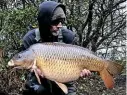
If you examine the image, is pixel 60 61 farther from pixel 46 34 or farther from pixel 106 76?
pixel 46 34

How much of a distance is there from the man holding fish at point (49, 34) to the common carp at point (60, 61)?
379 millimetres

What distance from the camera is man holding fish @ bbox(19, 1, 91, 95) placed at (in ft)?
15.8

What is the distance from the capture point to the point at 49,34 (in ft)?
16.1

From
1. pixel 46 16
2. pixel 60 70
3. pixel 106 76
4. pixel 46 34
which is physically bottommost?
pixel 106 76

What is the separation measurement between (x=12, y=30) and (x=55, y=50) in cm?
A: 483

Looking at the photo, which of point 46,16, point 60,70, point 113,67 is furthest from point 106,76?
point 46,16

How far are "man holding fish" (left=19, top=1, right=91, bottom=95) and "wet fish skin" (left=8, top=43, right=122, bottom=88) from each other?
418 millimetres

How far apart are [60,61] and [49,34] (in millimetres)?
627

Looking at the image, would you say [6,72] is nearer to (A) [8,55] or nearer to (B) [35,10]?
(A) [8,55]

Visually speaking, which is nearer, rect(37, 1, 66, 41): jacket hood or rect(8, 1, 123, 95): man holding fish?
rect(8, 1, 123, 95): man holding fish

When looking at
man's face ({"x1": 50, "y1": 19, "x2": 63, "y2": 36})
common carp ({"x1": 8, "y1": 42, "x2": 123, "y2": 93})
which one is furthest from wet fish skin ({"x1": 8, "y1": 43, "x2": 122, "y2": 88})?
man's face ({"x1": 50, "y1": 19, "x2": 63, "y2": 36})

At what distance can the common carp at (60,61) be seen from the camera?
14.2ft

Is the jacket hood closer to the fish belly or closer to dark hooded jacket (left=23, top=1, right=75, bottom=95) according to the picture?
dark hooded jacket (left=23, top=1, right=75, bottom=95)

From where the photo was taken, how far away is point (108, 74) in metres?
4.62
